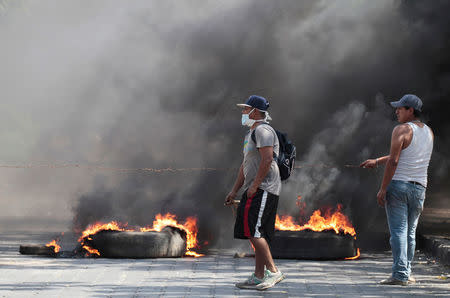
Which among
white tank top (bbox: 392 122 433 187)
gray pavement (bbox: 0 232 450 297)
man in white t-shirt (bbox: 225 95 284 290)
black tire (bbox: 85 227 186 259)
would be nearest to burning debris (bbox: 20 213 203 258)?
black tire (bbox: 85 227 186 259)

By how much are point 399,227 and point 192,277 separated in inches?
89.0

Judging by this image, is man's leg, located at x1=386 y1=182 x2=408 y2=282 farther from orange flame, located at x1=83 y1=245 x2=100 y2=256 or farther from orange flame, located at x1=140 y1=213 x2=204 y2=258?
orange flame, located at x1=83 y1=245 x2=100 y2=256

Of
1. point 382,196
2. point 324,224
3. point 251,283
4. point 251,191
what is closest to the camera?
point 251,191

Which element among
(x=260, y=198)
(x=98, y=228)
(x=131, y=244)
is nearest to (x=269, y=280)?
(x=260, y=198)

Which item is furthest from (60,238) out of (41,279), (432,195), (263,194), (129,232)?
(432,195)

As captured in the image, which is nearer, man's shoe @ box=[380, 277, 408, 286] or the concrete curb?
man's shoe @ box=[380, 277, 408, 286]

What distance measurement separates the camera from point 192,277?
732 cm

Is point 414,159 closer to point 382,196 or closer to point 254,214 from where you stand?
point 382,196

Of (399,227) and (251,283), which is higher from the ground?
(399,227)

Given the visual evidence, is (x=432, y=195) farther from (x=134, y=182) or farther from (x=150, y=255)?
(x=150, y=255)

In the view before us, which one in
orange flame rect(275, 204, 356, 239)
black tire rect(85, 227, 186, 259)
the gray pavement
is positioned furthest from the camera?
→ orange flame rect(275, 204, 356, 239)

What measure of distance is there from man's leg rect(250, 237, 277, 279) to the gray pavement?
0.70ft

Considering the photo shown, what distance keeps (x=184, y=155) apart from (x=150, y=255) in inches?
320

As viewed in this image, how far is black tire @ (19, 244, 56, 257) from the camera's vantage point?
9734mm
